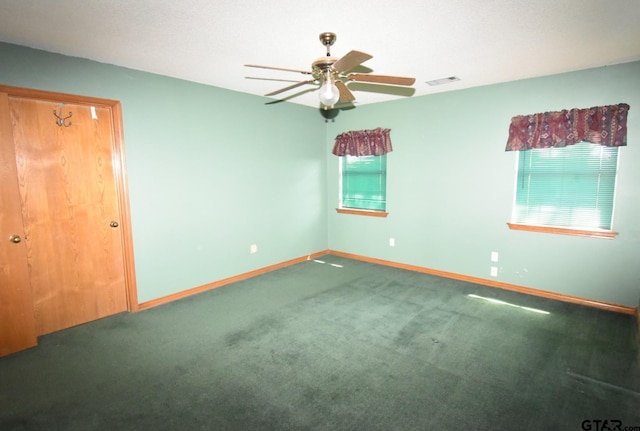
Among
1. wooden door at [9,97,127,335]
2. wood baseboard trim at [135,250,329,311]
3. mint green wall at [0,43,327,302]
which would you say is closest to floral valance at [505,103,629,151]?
mint green wall at [0,43,327,302]

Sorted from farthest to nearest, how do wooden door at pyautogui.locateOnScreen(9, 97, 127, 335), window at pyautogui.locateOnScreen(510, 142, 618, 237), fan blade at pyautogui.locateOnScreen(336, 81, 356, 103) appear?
window at pyautogui.locateOnScreen(510, 142, 618, 237) → wooden door at pyautogui.locateOnScreen(9, 97, 127, 335) → fan blade at pyautogui.locateOnScreen(336, 81, 356, 103)

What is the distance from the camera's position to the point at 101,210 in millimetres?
3162

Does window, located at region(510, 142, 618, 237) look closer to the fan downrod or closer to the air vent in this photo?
the air vent

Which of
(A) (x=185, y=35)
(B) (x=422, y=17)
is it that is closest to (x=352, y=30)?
(B) (x=422, y=17)

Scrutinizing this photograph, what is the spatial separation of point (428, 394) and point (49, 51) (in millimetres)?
3995

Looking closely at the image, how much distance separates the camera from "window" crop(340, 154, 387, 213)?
498cm

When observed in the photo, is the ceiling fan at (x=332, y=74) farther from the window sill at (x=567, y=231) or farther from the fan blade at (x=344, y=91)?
the window sill at (x=567, y=231)

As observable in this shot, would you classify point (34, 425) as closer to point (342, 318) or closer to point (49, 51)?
point (342, 318)

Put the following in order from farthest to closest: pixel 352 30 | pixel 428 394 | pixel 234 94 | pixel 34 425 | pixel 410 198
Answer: pixel 410 198
pixel 234 94
pixel 352 30
pixel 428 394
pixel 34 425

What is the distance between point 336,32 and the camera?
2373mm

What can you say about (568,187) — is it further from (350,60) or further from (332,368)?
(332,368)

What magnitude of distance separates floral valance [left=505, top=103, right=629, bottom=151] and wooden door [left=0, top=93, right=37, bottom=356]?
4778 mm

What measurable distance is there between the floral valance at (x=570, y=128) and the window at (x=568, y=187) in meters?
0.13

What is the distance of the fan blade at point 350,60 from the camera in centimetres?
174
